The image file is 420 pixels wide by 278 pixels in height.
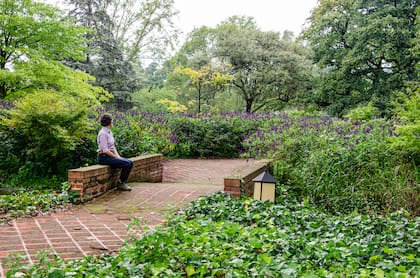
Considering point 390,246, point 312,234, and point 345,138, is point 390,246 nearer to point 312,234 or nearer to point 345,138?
point 312,234

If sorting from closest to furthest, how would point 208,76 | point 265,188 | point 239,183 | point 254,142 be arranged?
point 265,188, point 239,183, point 254,142, point 208,76

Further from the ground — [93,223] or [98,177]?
[98,177]

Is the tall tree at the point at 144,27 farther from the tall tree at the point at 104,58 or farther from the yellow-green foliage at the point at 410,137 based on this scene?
the yellow-green foliage at the point at 410,137

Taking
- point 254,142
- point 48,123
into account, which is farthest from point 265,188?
point 48,123

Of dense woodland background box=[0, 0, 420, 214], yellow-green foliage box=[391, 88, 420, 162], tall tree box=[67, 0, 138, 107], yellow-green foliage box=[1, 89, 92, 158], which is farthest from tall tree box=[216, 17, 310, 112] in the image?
yellow-green foliage box=[1, 89, 92, 158]

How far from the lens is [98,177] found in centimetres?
555

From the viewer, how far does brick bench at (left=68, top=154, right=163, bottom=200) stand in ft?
17.0

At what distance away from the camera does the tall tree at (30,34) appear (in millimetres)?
10258

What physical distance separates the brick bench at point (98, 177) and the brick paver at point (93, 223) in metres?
0.15

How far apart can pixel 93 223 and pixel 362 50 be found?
19395 mm

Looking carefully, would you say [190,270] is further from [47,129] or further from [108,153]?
[47,129]

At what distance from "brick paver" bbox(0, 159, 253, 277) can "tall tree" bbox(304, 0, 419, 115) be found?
16672 millimetres

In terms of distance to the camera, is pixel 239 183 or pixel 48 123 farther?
pixel 48 123

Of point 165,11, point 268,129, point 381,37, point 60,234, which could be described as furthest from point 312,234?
point 165,11
